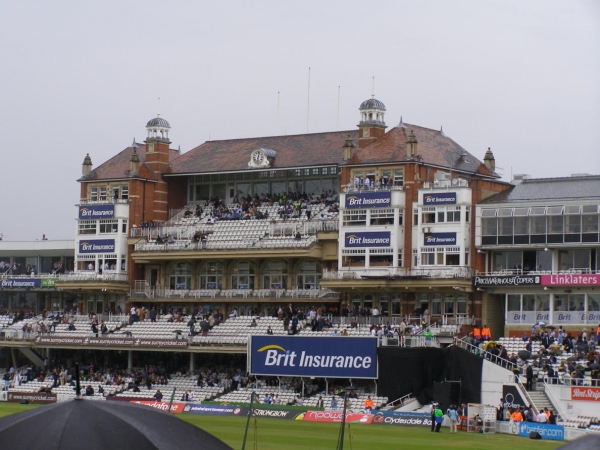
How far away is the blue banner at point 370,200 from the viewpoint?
63281mm

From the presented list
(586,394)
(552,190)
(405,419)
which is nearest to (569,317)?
(552,190)

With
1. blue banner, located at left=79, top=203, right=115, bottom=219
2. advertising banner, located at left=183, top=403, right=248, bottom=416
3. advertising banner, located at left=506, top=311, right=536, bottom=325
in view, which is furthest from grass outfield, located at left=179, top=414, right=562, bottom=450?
blue banner, located at left=79, top=203, right=115, bottom=219

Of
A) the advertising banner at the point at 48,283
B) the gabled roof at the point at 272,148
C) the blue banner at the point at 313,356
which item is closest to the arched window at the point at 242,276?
the gabled roof at the point at 272,148

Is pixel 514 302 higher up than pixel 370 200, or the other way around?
pixel 370 200

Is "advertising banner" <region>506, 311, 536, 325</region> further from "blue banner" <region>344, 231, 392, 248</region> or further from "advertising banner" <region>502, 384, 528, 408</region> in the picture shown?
"blue banner" <region>344, 231, 392, 248</region>

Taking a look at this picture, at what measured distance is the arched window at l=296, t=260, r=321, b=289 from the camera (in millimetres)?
67625

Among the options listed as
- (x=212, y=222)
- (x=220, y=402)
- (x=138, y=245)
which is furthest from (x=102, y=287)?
(x=220, y=402)

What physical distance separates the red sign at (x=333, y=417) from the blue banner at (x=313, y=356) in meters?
6.08

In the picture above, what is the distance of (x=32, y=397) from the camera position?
62812 millimetres

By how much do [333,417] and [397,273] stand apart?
44.0ft

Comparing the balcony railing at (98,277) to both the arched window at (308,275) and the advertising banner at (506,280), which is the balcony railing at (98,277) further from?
the advertising banner at (506,280)

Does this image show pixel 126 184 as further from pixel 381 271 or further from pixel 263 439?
pixel 263 439

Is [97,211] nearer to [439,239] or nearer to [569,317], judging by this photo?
[439,239]

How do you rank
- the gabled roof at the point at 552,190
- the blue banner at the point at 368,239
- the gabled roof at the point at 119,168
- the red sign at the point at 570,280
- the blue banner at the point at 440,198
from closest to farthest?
the red sign at the point at 570,280
the gabled roof at the point at 552,190
the blue banner at the point at 440,198
the blue banner at the point at 368,239
the gabled roof at the point at 119,168
